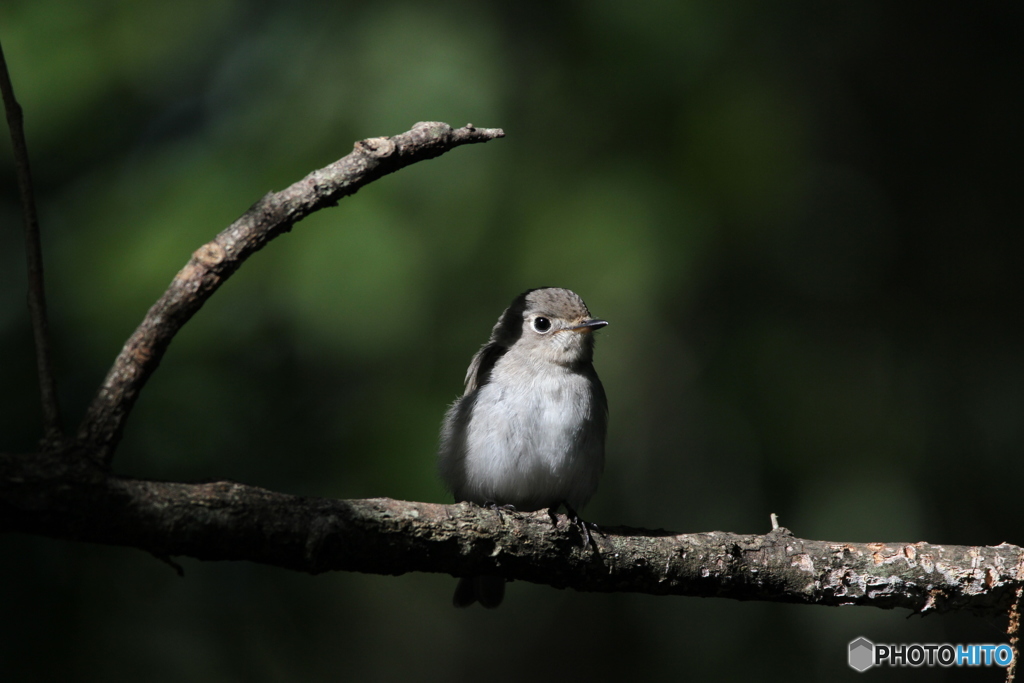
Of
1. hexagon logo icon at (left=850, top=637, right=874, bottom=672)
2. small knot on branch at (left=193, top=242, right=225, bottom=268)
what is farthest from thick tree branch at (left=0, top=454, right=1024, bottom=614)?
hexagon logo icon at (left=850, top=637, right=874, bottom=672)

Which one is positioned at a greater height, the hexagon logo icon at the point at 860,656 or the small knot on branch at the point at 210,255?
the small knot on branch at the point at 210,255

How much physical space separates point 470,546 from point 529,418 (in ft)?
5.07

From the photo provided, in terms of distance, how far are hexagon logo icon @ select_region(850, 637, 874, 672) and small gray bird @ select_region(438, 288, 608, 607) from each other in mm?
1685

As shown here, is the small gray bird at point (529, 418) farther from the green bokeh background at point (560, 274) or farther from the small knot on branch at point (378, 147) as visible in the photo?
the small knot on branch at point (378, 147)

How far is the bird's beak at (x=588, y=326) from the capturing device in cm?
484

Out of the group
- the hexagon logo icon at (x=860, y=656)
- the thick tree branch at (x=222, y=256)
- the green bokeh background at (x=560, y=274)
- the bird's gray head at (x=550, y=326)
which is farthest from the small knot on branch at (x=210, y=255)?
the hexagon logo icon at (x=860, y=656)

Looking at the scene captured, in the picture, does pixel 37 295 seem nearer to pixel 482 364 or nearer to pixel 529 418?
pixel 529 418

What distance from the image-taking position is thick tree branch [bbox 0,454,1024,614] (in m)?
2.28

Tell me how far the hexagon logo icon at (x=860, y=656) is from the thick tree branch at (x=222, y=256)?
11.9 feet

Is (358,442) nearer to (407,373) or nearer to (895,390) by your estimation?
(407,373)

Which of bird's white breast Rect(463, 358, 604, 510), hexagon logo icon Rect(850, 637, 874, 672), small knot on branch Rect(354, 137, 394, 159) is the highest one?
small knot on branch Rect(354, 137, 394, 159)

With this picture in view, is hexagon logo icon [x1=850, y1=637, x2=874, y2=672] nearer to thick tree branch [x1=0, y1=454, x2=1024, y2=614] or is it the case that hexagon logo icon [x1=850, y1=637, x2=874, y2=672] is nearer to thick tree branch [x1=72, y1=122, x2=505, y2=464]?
thick tree branch [x1=0, y1=454, x2=1024, y2=614]

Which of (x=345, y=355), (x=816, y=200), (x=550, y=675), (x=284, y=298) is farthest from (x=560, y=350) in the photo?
(x=550, y=675)

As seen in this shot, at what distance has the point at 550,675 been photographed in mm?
7254
